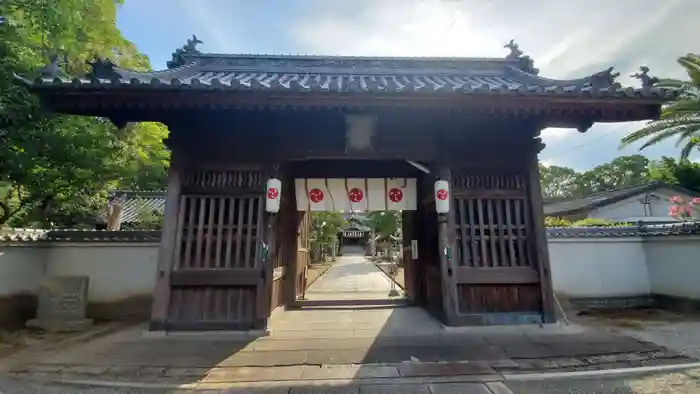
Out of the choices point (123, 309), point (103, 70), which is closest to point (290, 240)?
point (123, 309)

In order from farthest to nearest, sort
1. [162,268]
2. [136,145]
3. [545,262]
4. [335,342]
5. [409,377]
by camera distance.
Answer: [136,145], [545,262], [162,268], [335,342], [409,377]

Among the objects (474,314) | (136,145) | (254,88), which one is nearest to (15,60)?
(136,145)

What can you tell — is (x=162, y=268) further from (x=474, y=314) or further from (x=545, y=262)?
(x=545, y=262)

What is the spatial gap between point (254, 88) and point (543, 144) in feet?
16.6

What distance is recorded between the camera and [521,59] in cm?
796

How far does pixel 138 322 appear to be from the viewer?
7.06 metres

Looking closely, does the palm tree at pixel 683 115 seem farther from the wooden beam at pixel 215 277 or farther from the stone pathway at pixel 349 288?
the wooden beam at pixel 215 277

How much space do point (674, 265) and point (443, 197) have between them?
6001 mm

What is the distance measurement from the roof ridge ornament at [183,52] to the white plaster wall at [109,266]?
162 inches

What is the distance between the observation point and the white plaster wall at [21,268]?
6672 millimetres

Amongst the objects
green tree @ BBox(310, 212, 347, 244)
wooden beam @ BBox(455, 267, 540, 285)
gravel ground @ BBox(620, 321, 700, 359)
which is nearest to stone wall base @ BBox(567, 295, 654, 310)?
gravel ground @ BBox(620, 321, 700, 359)

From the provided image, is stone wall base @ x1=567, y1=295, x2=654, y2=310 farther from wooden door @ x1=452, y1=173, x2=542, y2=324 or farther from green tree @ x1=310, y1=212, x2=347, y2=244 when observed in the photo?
green tree @ x1=310, y1=212, x2=347, y2=244

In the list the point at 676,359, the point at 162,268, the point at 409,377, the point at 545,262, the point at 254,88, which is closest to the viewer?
the point at 409,377

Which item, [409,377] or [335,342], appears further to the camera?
[335,342]
